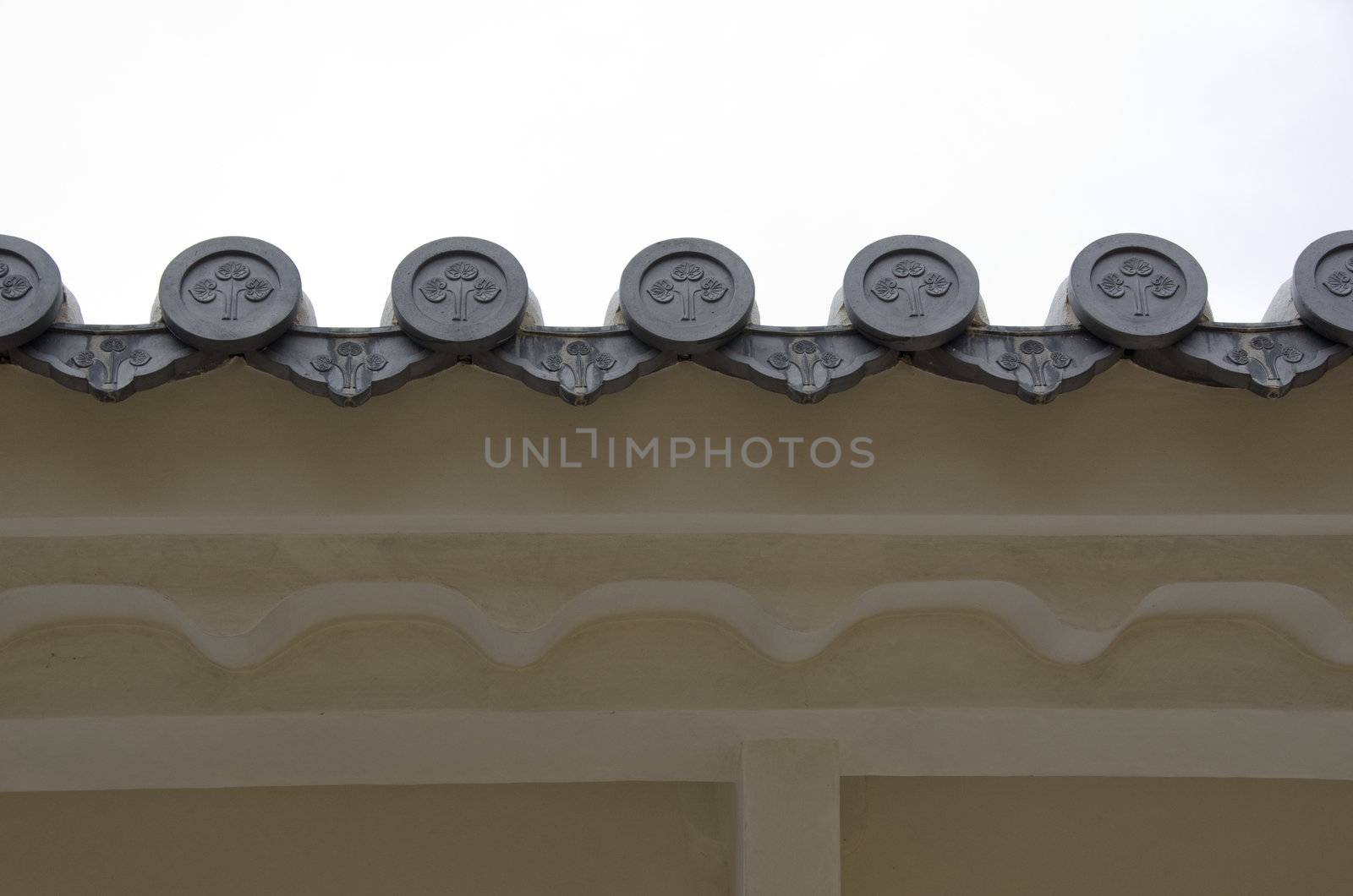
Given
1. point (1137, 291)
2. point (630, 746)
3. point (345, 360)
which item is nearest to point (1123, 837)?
point (630, 746)

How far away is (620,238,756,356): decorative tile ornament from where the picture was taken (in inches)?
117

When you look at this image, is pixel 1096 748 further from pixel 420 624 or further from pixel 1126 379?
pixel 420 624

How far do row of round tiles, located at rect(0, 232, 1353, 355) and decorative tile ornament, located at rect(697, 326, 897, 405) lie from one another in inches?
1.8

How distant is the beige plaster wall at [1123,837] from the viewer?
12.8ft

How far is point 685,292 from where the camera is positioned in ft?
9.89

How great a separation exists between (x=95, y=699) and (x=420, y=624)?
79 centimetres

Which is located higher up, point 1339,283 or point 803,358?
point 1339,283

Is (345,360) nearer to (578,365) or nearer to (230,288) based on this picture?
(230,288)

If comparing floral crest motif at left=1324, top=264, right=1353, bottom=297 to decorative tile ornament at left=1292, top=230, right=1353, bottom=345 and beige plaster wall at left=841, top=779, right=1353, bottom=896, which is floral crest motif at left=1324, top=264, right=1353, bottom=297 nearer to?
decorative tile ornament at left=1292, top=230, right=1353, bottom=345

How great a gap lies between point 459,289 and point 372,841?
1687 millimetres

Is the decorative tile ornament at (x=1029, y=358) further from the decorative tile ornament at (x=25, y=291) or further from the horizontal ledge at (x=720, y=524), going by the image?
the decorative tile ornament at (x=25, y=291)

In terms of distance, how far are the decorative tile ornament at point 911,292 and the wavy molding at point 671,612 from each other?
0.71m

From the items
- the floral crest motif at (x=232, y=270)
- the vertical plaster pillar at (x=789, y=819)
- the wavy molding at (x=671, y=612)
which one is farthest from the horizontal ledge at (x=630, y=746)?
the floral crest motif at (x=232, y=270)

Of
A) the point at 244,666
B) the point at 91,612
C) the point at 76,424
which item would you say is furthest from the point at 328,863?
the point at 76,424
